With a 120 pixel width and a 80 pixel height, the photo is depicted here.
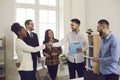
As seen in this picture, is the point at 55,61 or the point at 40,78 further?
the point at 40,78

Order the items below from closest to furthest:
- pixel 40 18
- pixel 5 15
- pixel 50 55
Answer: pixel 50 55
pixel 5 15
pixel 40 18

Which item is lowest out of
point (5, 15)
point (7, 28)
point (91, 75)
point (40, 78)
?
point (40, 78)

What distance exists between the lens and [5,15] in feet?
17.0

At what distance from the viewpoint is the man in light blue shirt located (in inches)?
108

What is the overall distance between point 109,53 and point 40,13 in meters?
3.51

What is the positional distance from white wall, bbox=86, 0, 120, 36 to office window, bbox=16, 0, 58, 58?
3.31 ft

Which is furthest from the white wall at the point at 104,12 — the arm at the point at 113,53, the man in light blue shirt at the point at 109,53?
the arm at the point at 113,53

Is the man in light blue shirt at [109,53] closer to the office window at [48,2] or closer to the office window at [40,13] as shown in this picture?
the office window at [40,13]

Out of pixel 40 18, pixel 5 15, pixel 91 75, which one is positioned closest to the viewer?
pixel 91 75

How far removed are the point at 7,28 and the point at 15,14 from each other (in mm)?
462

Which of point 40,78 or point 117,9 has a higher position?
point 117,9

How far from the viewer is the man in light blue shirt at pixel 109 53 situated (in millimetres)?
2746

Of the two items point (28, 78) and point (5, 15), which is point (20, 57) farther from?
point (5, 15)

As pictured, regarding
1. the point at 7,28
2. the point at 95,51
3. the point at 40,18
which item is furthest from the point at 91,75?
the point at 40,18
